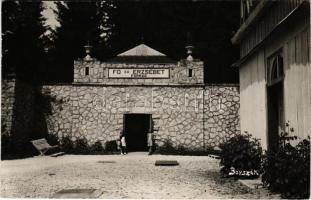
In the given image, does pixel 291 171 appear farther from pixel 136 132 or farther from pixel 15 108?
pixel 136 132

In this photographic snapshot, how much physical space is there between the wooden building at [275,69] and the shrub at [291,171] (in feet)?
2.18

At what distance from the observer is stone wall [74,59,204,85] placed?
18.0 m

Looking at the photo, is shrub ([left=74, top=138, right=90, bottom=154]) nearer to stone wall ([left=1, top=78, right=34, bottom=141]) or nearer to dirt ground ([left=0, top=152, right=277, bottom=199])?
stone wall ([left=1, top=78, right=34, bottom=141])

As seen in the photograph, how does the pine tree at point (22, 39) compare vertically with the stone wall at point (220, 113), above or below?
above

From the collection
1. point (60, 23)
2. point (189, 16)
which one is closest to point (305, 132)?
point (189, 16)

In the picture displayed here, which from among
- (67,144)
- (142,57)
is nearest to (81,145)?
(67,144)

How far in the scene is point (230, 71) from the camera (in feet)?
93.1

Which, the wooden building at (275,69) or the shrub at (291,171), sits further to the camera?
the wooden building at (275,69)

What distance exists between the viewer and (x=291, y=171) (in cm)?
595


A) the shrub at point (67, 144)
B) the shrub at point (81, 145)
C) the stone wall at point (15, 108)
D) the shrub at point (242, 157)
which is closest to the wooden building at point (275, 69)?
Answer: the shrub at point (242, 157)

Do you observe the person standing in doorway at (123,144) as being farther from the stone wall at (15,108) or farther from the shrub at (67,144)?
the stone wall at (15,108)

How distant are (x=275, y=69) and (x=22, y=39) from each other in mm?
15365

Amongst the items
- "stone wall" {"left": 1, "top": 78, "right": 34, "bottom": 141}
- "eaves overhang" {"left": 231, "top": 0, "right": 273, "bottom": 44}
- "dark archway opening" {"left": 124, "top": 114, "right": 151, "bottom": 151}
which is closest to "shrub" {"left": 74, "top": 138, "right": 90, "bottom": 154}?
"stone wall" {"left": 1, "top": 78, "right": 34, "bottom": 141}

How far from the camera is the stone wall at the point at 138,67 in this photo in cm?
1805
